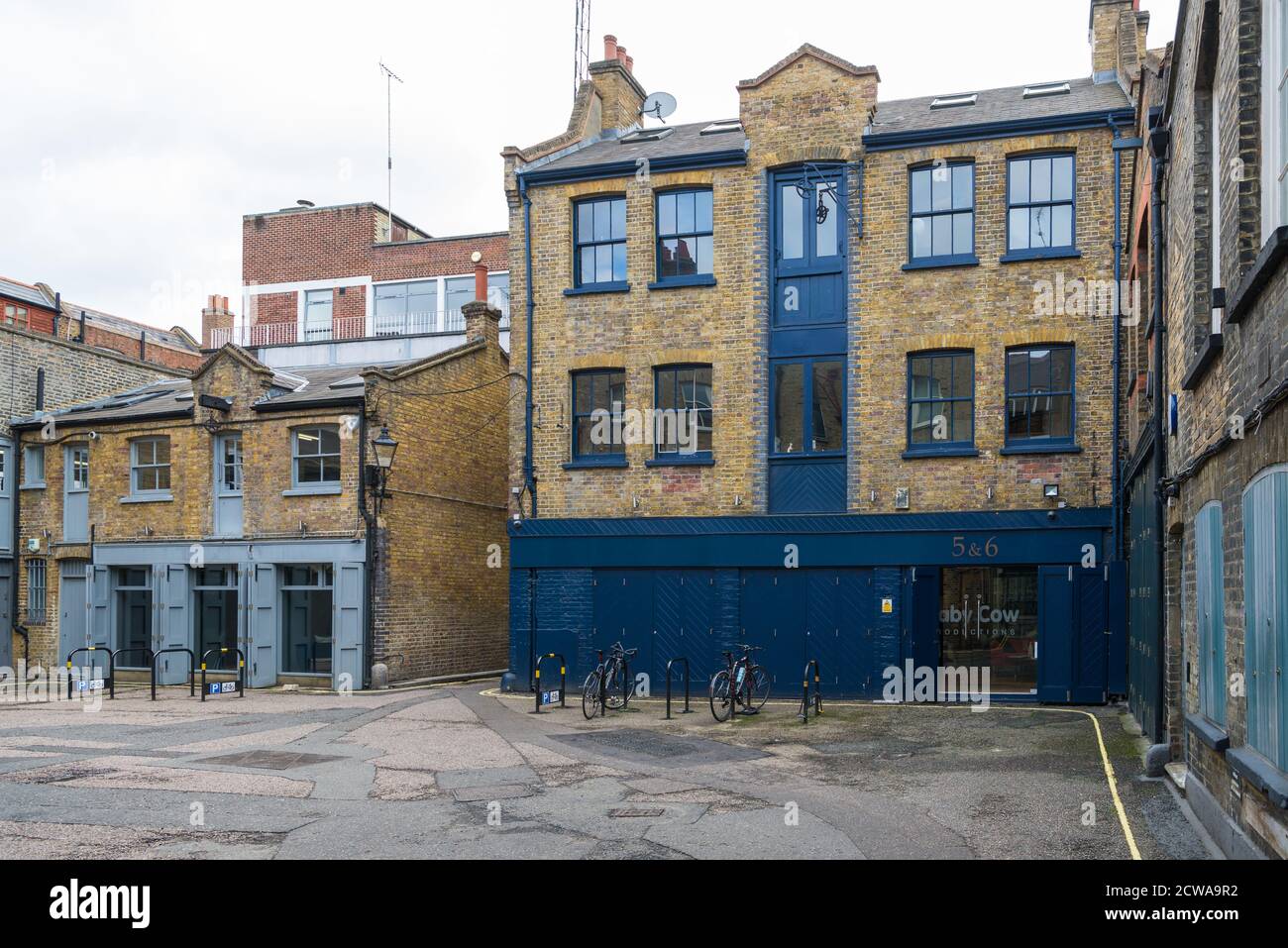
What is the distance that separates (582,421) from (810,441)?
4192mm

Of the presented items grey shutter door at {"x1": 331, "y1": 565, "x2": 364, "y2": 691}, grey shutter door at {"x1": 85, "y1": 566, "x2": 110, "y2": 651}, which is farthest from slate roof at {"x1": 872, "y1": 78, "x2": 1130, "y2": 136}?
grey shutter door at {"x1": 85, "y1": 566, "x2": 110, "y2": 651}

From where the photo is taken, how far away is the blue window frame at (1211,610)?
847 cm

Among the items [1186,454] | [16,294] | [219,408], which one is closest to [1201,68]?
[1186,454]

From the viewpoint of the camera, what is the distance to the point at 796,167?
2009cm

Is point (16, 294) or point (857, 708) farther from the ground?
point (16, 294)

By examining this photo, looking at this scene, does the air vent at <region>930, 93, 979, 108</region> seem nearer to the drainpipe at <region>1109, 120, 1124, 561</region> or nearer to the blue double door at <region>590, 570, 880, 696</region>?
the drainpipe at <region>1109, 120, 1124, 561</region>

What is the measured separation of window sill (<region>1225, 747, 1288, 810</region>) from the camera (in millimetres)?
6125

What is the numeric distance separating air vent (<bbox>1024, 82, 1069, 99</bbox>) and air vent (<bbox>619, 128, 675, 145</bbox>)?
678cm

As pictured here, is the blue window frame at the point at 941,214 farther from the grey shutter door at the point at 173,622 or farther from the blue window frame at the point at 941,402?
the grey shutter door at the point at 173,622

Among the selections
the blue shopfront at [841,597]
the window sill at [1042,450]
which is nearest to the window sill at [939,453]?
the window sill at [1042,450]

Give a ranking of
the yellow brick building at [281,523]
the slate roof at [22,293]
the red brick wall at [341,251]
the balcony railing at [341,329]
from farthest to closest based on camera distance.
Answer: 1. the red brick wall at [341,251]
2. the balcony railing at [341,329]
3. the slate roof at [22,293]
4. the yellow brick building at [281,523]

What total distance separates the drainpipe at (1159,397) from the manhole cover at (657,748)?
176 inches

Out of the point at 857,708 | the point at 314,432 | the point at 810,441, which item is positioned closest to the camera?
the point at 857,708

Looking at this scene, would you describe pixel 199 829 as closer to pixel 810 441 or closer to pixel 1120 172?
pixel 810 441
